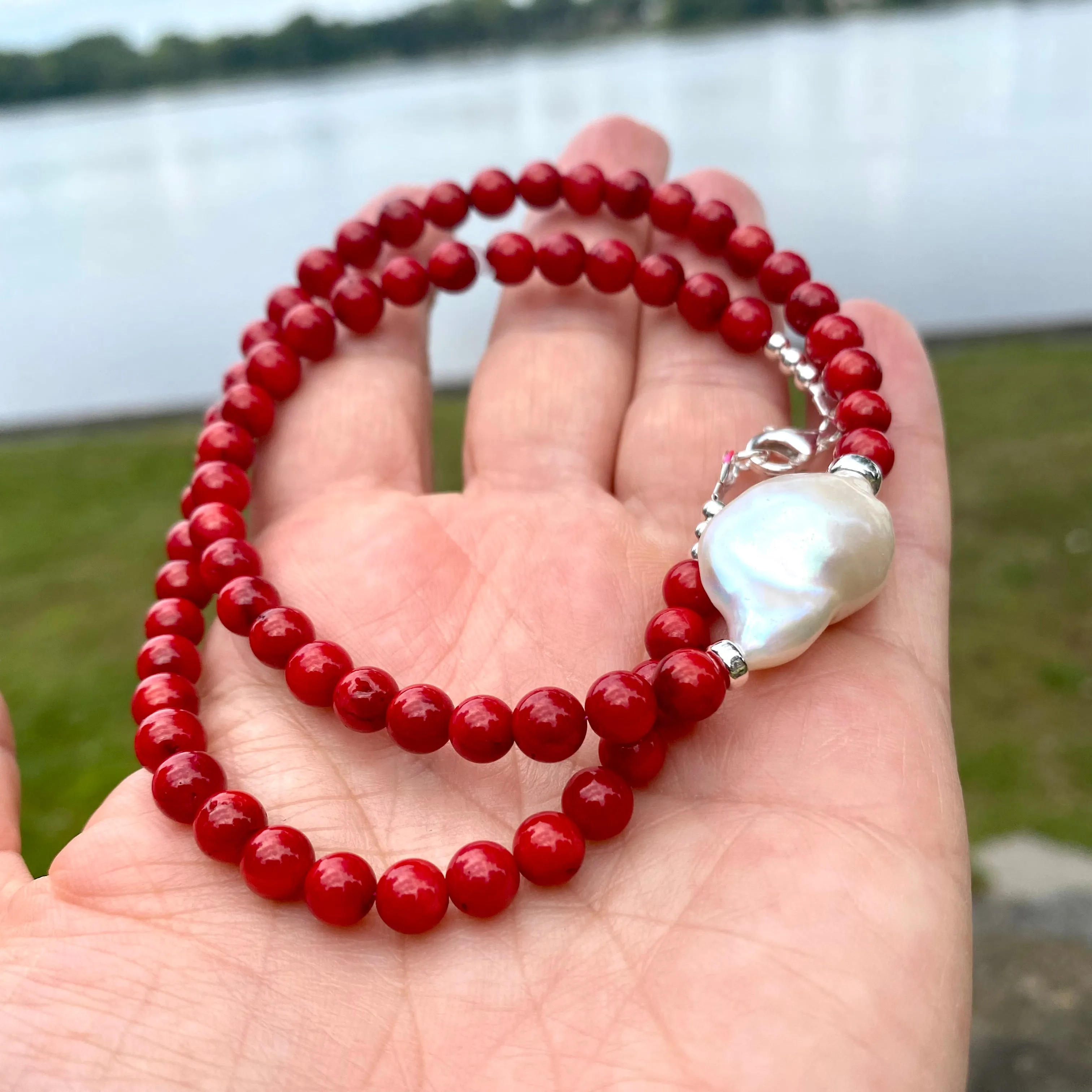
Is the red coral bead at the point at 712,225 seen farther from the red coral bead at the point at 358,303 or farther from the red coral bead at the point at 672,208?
the red coral bead at the point at 358,303

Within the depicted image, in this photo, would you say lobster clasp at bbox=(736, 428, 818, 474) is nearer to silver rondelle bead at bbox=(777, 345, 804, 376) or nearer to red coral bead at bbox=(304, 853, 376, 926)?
silver rondelle bead at bbox=(777, 345, 804, 376)

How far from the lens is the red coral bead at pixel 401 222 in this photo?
2.57 m

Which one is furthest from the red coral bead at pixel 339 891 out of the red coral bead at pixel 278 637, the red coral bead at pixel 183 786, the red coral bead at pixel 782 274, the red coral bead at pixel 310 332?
the red coral bead at pixel 782 274

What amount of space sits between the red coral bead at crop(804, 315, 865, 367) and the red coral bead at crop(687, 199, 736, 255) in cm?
41

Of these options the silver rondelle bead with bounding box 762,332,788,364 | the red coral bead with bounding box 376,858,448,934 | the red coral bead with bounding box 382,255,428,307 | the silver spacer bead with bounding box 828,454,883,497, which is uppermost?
the red coral bead with bounding box 382,255,428,307

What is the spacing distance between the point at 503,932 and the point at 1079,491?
280cm

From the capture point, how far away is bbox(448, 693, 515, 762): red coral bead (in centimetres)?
157

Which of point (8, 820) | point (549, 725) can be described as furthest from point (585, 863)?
point (8, 820)

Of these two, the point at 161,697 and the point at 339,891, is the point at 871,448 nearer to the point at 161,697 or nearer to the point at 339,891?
the point at 339,891

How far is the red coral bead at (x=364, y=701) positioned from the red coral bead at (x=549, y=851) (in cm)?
32

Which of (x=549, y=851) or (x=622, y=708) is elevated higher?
(x=622, y=708)

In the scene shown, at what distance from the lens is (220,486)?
81.7 inches

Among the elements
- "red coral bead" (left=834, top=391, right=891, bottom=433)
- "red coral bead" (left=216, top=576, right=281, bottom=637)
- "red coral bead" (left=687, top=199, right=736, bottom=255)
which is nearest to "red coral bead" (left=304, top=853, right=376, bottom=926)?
"red coral bead" (left=216, top=576, right=281, bottom=637)

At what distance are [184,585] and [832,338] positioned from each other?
4.59 feet
